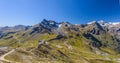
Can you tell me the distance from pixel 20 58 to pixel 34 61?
44.2 feet

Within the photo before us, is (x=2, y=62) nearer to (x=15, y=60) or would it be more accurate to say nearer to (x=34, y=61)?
(x=15, y=60)

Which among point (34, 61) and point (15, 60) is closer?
point (15, 60)

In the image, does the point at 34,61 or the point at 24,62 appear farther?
the point at 34,61

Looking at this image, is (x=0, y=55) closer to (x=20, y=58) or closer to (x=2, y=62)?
(x=20, y=58)

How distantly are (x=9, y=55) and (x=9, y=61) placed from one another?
19.4m

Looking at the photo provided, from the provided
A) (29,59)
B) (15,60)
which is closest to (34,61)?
(29,59)

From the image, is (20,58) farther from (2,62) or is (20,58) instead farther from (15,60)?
(2,62)

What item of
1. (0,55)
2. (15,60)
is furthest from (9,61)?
(0,55)

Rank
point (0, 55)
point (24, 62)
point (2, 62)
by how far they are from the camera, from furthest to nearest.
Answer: point (0, 55) < point (24, 62) < point (2, 62)

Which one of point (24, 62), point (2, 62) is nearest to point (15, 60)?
point (24, 62)

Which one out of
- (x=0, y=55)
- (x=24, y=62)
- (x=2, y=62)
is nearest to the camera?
(x=2, y=62)

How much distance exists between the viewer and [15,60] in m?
183

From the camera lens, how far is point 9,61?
174 meters

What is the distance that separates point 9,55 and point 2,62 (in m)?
29.1
